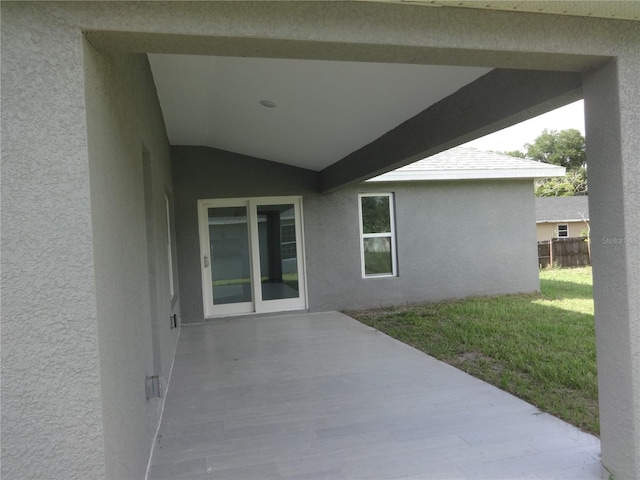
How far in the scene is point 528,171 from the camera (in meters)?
10.2

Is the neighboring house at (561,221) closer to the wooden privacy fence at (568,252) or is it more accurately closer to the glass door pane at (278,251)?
the wooden privacy fence at (568,252)

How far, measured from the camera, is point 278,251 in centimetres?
885

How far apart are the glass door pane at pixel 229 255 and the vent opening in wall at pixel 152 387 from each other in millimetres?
5445

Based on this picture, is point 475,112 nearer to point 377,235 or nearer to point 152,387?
point 152,387

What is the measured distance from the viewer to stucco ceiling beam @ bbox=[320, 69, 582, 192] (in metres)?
3.08

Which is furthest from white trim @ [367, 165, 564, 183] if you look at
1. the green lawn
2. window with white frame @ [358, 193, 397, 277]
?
the green lawn

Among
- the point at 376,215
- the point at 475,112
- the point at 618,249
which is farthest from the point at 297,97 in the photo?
the point at 376,215

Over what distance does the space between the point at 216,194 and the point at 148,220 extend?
180 inches

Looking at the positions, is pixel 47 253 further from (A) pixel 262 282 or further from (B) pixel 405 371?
(A) pixel 262 282

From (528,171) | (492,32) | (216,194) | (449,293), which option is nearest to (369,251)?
(449,293)

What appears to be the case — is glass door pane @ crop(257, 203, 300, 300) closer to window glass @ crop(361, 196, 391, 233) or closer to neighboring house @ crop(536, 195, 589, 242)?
window glass @ crop(361, 196, 391, 233)

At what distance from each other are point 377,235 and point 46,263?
831cm

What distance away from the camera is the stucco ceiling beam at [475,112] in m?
3.08

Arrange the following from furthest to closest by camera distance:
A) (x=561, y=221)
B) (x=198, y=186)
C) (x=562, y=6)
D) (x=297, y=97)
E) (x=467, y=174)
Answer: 1. (x=561, y=221)
2. (x=467, y=174)
3. (x=198, y=186)
4. (x=297, y=97)
5. (x=562, y=6)
